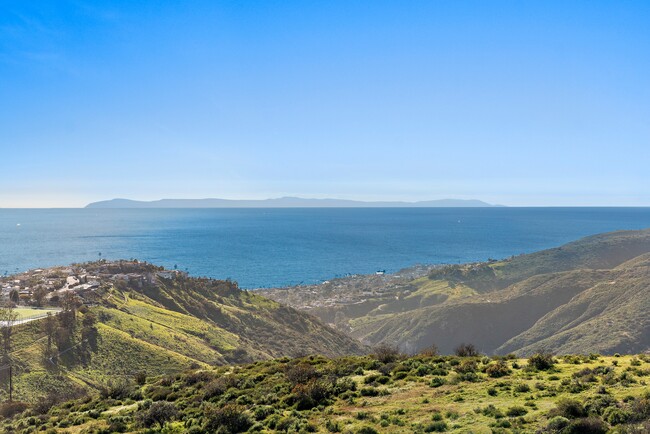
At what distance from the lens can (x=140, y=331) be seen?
5909 cm

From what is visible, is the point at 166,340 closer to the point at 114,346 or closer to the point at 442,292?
the point at 114,346

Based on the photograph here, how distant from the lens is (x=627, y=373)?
20.9m

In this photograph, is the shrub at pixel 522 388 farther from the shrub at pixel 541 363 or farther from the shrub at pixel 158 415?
the shrub at pixel 158 415

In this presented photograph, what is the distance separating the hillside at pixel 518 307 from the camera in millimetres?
77750

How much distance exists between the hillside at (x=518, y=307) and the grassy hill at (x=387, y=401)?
184 feet

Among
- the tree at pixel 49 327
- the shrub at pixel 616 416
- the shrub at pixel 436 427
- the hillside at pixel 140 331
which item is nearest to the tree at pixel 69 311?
the hillside at pixel 140 331

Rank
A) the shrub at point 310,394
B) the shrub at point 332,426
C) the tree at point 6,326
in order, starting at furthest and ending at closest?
the tree at point 6,326
the shrub at point 310,394
the shrub at point 332,426

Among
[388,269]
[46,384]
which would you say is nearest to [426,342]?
[46,384]

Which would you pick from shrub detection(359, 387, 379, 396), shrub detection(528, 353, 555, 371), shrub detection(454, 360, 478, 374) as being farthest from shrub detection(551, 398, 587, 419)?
shrub detection(359, 387, 379, 396)

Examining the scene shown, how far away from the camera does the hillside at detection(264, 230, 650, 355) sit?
77750 mm

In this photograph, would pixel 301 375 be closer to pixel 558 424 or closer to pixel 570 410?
pixel 558 424

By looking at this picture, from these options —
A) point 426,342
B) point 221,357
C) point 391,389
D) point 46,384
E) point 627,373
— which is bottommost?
point 426,342

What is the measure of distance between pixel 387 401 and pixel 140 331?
47341 mm

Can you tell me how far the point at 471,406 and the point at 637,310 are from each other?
77.7 metres
